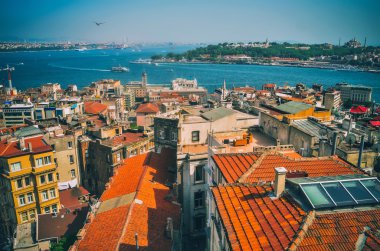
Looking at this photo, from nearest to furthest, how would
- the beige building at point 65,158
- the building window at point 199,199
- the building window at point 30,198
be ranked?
the building window at point 199,199
the building window at point 30,198
the beige building at point 65,158

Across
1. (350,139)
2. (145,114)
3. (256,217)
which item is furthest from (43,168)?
(145,114)

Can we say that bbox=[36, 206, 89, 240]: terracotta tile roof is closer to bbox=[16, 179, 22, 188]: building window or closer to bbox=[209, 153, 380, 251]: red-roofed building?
bbox=[16, 179, 22, 188]: building window

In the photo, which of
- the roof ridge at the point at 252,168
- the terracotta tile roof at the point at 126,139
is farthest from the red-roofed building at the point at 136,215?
→ the terracotta tile roof at the point at 126,139

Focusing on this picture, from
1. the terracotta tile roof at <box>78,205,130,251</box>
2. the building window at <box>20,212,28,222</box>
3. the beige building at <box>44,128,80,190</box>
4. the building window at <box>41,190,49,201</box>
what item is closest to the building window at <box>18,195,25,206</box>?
the building window at <box>20,212,28,222</box>

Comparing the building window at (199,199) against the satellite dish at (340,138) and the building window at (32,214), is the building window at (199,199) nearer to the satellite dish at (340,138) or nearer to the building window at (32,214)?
the satellite dish at (340,138)

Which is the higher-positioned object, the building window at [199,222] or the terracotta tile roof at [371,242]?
the terracotta tile roof at [371,242]

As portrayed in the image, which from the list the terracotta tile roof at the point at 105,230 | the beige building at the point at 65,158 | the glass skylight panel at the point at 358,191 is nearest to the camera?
the glass skylight panel at the point at 358,191

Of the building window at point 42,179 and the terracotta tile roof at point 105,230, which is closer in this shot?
the terracotta tile roof at point 105,230
